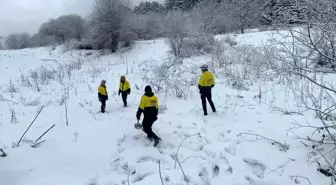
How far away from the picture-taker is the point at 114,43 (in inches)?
960

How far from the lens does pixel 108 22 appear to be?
78.0 ft

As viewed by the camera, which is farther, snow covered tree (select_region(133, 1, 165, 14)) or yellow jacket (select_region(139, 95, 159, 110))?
snow covered tree (select_region(133, 1, 165, 14))

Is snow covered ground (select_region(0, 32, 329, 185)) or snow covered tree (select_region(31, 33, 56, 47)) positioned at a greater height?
snow covered tree (select_region(31, 33, 56, 47))

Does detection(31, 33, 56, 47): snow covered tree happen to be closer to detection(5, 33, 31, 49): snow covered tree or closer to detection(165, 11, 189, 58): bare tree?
detection(5, 33, 31, 49): snow covered tree

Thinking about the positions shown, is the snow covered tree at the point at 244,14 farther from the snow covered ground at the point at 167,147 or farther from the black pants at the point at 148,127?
the black pants at the point at 148,127

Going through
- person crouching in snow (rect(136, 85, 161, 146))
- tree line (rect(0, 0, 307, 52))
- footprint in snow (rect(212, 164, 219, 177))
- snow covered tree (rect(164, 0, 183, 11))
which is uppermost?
snow covered tree (rect(164, 0, 183, 11))

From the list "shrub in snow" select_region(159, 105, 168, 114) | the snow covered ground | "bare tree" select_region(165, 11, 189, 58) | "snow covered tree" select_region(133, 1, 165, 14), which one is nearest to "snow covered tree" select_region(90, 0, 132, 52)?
"bare tree" select_region(165, 11, 189, 58)

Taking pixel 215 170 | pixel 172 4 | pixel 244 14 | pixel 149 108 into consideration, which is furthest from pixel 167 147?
pixel 172 4

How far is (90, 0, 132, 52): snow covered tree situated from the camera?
23812 millimetres

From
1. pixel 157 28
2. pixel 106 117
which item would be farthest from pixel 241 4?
pixel 106 117

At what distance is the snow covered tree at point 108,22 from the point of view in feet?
78.1

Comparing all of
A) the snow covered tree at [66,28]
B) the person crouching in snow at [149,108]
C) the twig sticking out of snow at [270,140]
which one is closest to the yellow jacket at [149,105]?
the person crouching in snow at [149,108]

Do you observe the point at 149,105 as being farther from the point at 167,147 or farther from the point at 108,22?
the point at 108,22

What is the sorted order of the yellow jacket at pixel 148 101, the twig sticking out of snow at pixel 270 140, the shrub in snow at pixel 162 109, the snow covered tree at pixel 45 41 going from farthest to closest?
the snow covered tree at pixel 45 41 < the shrub in snow at pixel 162 109 < the yellow jacket at pixel 148 101 < the twig sticking out of snow at pixel 270 140
